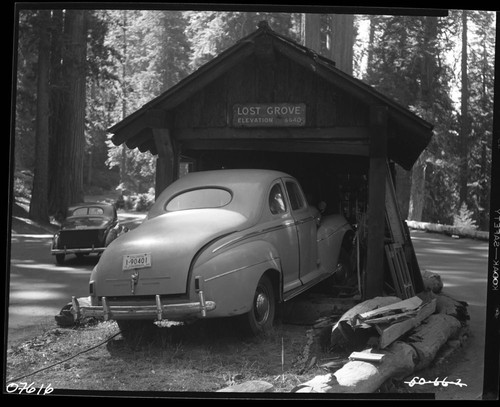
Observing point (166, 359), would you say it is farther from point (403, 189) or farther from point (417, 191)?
point (403, 189)

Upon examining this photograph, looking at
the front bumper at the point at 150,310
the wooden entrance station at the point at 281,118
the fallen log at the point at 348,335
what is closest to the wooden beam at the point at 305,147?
the wooden entrance station at the point at 281,118

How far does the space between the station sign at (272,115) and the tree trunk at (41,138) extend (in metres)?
2.32

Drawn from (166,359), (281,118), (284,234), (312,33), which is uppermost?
(312,33)

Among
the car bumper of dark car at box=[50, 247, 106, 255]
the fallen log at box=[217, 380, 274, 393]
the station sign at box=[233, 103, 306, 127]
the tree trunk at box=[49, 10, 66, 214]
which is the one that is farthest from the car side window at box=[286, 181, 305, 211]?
the fallen log at box=[217, 380, 274, 393]

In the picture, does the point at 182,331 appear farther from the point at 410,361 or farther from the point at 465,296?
the point at 465,296

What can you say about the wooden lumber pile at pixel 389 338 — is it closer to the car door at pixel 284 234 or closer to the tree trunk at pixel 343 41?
the car door at pixel 284 234

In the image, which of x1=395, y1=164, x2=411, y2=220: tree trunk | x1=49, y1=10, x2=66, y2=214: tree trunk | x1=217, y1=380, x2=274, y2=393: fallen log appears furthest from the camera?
x1=395, y1=164, x2=411, y2=220: tree trunk

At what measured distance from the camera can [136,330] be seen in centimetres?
670

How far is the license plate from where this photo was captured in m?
6.25

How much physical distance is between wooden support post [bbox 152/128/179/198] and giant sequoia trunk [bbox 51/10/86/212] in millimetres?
908

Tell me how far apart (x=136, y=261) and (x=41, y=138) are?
1.55m

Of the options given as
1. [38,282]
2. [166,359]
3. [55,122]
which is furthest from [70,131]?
[166,359]

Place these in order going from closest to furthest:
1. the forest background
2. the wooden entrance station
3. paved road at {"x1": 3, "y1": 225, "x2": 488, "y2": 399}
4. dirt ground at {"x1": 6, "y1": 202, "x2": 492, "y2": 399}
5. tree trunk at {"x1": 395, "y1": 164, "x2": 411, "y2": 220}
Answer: dirt ground at {"x1": 6, "y1": 202, "x2": 492, "y2": 399} → paved road at {"x1": 3, "y1": 225, "x2": 488, "y2": 399} → the forest background → the wooden entrance station → tree trunk at {"x1": 395, "y1": 164, "x2": 411, "y2": 220}

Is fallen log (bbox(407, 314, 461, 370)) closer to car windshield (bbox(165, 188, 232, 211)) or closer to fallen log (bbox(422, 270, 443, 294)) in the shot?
fallen log (bbox(422, 270, 443, 294))
